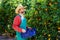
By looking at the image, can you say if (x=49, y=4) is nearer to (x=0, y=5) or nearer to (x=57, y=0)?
(x=57, y=0)

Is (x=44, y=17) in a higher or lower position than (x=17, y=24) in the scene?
lower

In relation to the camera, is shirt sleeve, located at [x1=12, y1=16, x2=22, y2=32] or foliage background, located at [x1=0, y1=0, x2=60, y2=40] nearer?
shirt sleeve, located at [x1=12, y1=16, x2=22, y2=32]

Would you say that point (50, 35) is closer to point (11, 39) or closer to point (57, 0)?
point (57, 0)

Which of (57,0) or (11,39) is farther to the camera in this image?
(11,39)

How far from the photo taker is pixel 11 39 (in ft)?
34.2

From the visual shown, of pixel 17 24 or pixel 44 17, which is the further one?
pixel 44 17

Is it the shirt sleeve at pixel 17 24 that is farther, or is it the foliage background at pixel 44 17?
the foliage background at pixel 44 17

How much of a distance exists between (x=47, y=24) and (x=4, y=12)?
3.12m

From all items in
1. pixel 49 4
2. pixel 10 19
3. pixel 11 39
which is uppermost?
pixel 49 4

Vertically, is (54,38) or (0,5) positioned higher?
(0,5)

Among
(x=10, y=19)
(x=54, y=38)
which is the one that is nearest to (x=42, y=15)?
(x=54, y=38)

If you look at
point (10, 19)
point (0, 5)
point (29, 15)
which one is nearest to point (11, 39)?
point (10, 19)

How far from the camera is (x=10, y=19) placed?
10531 mm

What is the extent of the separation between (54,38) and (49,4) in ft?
3.57
